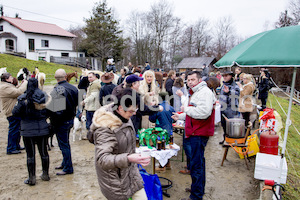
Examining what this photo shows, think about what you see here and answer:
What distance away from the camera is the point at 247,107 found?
6.71 metres

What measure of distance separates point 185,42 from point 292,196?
4653 centimetres

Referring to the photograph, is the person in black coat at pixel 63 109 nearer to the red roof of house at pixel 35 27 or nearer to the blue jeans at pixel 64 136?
the blue jeans at pixel 64 136

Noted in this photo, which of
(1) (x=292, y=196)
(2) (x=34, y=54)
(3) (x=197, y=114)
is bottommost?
(1) (x=292, y=196)

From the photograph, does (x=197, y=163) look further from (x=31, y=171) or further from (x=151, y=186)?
(x=31, y=171)

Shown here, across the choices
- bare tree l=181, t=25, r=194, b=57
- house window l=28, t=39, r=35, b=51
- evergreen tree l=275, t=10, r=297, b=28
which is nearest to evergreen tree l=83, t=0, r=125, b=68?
house window l=28, t=39, r=35, b=51

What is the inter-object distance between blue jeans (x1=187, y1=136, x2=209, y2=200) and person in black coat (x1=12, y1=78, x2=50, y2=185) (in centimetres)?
263

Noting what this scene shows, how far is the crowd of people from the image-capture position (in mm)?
2092

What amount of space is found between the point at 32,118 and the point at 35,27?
1529 inches

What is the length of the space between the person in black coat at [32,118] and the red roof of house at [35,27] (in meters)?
35.7

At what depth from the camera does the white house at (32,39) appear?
33.9 metres

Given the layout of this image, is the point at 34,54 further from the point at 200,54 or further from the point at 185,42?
the point at 200,54

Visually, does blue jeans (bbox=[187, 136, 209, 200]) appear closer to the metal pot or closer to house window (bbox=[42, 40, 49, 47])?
the metal pot

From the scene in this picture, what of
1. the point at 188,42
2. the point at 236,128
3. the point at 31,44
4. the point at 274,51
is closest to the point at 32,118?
the point at 274,51

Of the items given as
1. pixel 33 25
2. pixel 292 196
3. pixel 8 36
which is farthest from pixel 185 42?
pixel 292 196
